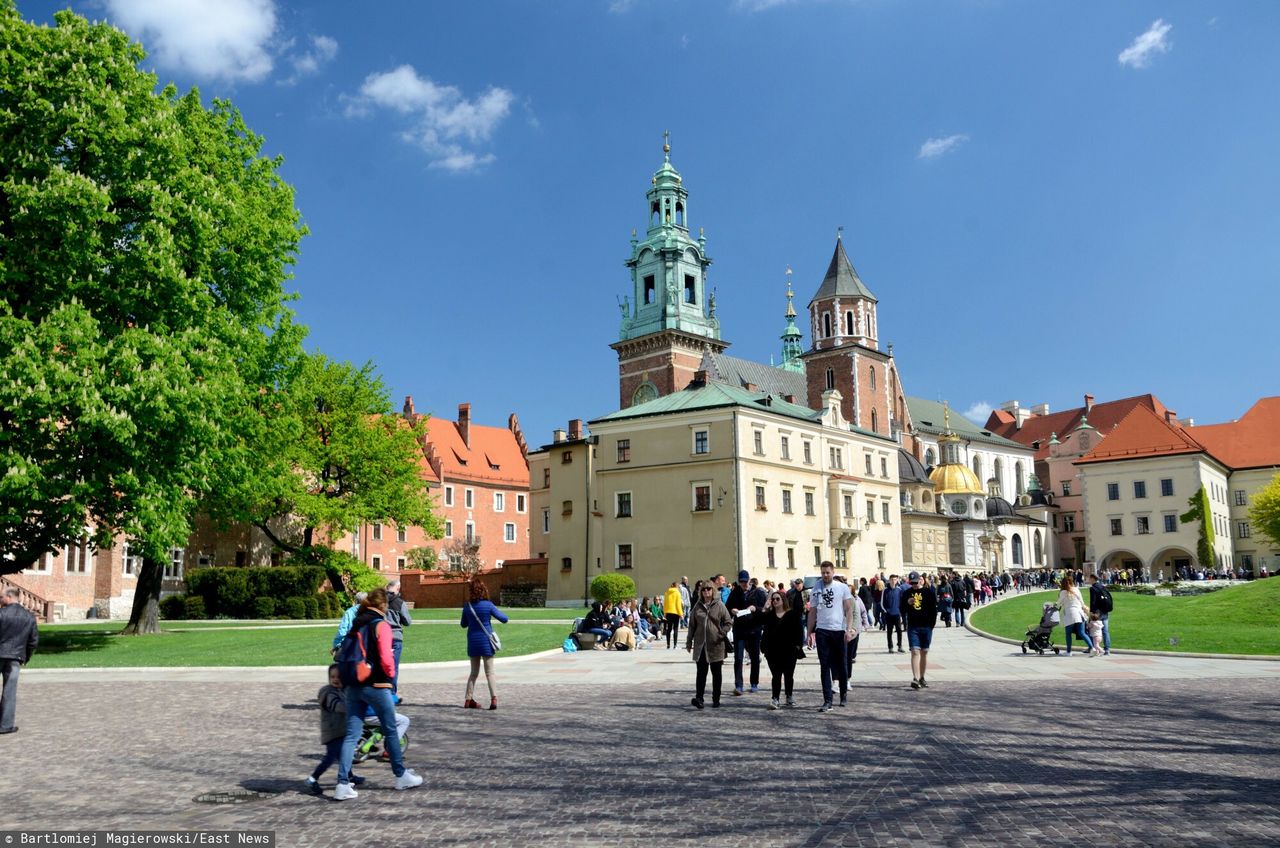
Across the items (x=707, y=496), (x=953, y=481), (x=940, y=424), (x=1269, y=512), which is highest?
(x=940, y=424)

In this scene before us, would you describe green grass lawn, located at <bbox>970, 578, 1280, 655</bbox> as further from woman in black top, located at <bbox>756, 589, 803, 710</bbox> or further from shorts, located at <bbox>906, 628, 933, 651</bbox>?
woman in black top, located at <bbox>756, 589, 803, 710</bbox>

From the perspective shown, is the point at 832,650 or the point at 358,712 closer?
the point at 358,712

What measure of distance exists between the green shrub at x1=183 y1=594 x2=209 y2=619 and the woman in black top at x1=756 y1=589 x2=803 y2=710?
39.3m

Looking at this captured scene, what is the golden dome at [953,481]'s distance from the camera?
93062mm

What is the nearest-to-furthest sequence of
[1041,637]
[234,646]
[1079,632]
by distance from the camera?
[1079,632], [1041,637], [234,646]

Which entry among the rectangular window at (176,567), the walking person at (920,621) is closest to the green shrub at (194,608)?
the rectangular window at (176,567)

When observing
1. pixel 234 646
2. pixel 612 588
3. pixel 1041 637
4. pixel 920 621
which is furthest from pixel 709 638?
pixel 612 588

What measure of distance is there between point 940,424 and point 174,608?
319ft

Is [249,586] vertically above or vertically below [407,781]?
above

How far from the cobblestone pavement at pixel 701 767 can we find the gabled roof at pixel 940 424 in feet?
344

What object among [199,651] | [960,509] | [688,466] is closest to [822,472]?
[688,466]

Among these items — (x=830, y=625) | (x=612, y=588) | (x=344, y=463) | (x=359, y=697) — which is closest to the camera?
(x=359, y=697)

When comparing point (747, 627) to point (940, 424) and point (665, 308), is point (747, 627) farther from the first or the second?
point (940, 424)

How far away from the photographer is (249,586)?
4741cm
